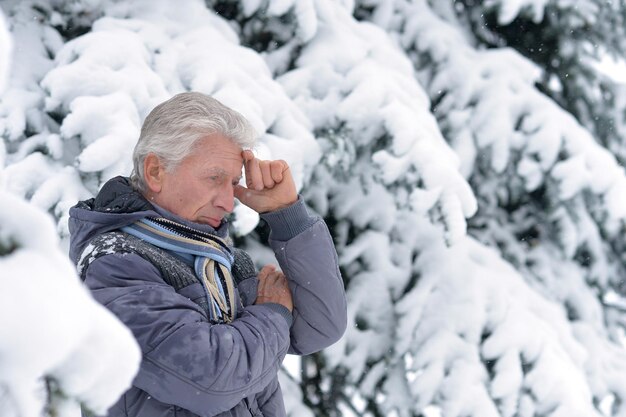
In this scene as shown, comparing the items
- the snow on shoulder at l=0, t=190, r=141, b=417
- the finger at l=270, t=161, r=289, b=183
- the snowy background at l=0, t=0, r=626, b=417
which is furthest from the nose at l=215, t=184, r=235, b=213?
the snow on shoulder at l=0, t=190, r=141, b=417

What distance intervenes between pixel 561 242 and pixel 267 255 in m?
1.66

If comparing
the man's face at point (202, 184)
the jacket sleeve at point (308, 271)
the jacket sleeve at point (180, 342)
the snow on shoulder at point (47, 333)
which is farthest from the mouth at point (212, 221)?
the snow on shoulder at point (47, 333)

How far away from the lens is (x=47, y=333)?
0.61 metres

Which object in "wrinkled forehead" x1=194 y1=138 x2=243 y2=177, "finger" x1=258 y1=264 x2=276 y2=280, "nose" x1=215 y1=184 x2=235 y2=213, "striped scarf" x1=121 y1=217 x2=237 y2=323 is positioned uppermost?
"wrinkled forehead" x1=194 y1=138 x2=243 y2=177

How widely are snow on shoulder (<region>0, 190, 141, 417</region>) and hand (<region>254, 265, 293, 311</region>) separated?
1.10m

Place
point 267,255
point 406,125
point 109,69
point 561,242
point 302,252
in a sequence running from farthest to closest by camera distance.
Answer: point 561,242 < point 267,255 < point 406,125 < point 109,69 < point 302,252

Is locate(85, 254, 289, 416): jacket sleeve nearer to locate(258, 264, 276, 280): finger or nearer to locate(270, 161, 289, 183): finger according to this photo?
locate(258, 264, 276, 280): finger

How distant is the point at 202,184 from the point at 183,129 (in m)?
0.14

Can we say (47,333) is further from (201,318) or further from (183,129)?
(183,129)

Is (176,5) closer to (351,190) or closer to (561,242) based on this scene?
(351,190)

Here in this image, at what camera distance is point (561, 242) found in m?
4.05

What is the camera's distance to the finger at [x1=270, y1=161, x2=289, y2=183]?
1.86 m

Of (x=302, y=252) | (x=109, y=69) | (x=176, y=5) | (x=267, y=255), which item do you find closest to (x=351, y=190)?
(x=267, y=255)

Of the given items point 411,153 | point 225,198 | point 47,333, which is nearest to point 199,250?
point 225,198
